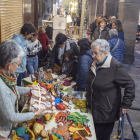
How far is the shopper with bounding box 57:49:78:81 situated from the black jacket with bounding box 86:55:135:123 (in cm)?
139

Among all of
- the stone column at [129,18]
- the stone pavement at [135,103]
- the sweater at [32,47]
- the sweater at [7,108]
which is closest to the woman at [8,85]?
the sweater at [7,108]

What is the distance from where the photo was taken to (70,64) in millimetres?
4074

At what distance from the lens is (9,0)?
487cm

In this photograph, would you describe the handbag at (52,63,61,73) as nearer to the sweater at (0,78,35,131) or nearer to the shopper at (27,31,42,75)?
the shopper at (27,31,42,75)

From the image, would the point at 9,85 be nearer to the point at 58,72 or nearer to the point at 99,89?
the point at 99,89

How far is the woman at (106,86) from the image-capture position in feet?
7.97

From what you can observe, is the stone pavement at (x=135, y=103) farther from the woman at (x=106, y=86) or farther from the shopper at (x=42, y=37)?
the shopper at (x=42, y=37)

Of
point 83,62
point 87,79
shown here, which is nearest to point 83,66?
point 83,62

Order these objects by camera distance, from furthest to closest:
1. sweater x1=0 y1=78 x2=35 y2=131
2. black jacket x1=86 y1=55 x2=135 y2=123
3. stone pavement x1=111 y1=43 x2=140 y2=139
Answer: stone pavement x1=111 y1=43 x2=140 y2=139
black jacket x1=86 y1=55 x2=135 y2=123
sweater x1=0 y1=78 x2=35 y2=131

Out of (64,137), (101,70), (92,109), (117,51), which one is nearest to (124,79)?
(101,70)

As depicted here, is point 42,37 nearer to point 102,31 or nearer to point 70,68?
point 102,31

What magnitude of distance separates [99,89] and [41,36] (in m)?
4.86

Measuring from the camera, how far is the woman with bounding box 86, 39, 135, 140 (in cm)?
243

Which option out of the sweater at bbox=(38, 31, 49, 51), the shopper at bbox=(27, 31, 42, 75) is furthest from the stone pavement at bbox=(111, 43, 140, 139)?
the sweater at bbox=(38, 31, 49, 51)
